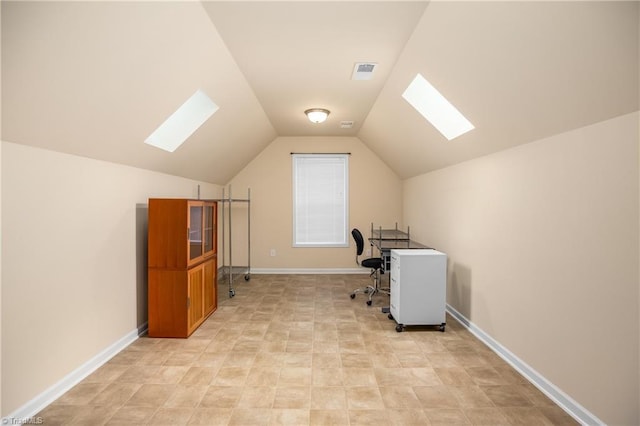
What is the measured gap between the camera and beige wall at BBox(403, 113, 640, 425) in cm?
189

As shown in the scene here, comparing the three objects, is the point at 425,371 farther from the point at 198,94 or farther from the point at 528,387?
the point at 198,94

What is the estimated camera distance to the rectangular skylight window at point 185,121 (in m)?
3.72

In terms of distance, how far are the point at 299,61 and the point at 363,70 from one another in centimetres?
63

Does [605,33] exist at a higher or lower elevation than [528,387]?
higher

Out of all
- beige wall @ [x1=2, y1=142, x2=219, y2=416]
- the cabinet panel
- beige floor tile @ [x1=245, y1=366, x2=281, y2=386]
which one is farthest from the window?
beige floor tile @ [x1=245, y1=366, x2=281, y2=386]

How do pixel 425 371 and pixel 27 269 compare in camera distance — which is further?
pixel 425 371

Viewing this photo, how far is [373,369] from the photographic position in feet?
9.53

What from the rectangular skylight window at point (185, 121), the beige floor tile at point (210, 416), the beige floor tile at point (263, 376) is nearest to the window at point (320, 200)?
the rectangular skylight window at point (185, 121)

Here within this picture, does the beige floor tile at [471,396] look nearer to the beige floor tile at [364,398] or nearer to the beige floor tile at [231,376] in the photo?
the beige floor tile at [364,398]

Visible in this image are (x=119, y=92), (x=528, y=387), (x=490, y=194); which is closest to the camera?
(x=119, y=92)

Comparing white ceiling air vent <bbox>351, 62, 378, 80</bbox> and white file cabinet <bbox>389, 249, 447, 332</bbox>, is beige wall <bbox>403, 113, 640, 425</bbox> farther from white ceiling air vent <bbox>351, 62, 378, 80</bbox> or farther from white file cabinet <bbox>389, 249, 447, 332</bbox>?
white ceiling air vent <bbox>351, 62, 378, 80</bbox>

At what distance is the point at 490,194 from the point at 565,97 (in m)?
1.39

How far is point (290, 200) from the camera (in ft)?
22.0

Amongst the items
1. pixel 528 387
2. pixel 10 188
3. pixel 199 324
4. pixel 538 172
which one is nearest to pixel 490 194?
pixel 538 172
